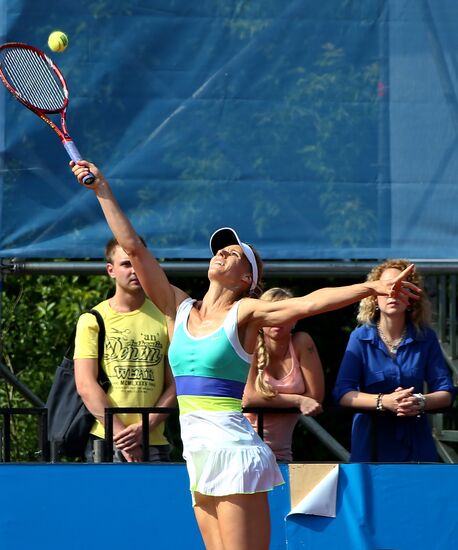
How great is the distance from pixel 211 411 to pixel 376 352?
1.26 m

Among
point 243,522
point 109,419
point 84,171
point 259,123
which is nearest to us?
point 243,522

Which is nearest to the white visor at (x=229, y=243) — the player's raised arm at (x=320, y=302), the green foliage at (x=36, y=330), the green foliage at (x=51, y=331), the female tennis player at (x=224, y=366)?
the female tennis player at (x=224, y=366)

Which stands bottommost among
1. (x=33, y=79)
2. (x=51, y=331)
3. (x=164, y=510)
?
(x=164, y=510)

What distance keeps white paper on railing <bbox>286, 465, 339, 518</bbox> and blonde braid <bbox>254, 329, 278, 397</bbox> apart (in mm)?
436

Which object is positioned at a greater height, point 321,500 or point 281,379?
point 281,379

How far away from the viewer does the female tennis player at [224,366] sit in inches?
161

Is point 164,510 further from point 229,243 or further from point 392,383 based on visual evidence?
point 229,243

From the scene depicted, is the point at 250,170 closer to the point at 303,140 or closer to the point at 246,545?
the point at 303,140

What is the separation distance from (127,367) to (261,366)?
0.59m

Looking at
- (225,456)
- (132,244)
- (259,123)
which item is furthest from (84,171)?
(259,123)

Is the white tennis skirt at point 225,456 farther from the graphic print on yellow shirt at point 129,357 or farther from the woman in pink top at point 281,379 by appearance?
the graphic print on yellow shirt at point 129,357

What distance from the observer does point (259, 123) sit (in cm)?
584

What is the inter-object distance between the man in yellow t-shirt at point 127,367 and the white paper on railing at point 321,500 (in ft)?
2.33

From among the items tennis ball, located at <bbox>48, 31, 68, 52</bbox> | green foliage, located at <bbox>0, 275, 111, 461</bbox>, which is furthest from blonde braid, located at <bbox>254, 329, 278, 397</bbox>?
green foliage, located at <bbox>0, 275, 111, 461</bbox>
